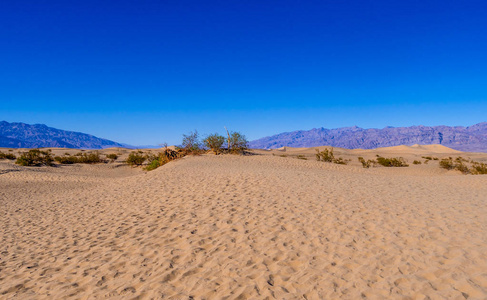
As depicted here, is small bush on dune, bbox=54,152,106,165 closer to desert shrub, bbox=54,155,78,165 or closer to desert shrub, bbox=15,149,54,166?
desert shrub, bbox=54,155,78,165

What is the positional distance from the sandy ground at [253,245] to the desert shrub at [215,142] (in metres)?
13.6

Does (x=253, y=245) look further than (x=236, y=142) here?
No

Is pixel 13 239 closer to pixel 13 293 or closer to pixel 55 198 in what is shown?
pixel 13 293

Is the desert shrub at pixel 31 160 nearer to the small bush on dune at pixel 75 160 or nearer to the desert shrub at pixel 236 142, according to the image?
the small bush on dune at pixel 75 160


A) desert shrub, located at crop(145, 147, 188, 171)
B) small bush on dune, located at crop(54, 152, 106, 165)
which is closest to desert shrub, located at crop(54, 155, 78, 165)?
small bush on dune, located at crop(54, 152, 106, 165)

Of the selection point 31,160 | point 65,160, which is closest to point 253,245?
point 31,160

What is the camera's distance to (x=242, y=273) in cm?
470

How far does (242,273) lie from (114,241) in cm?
367

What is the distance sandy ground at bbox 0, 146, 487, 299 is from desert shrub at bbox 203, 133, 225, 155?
13.6 metres

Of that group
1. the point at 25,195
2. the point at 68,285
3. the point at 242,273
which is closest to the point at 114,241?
the point at 68,285

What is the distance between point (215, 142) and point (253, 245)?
19.7m

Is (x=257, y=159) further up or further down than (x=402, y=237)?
further up

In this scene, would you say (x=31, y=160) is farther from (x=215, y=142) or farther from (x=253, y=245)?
(x=253, y=245)

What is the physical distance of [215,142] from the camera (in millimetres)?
25094
